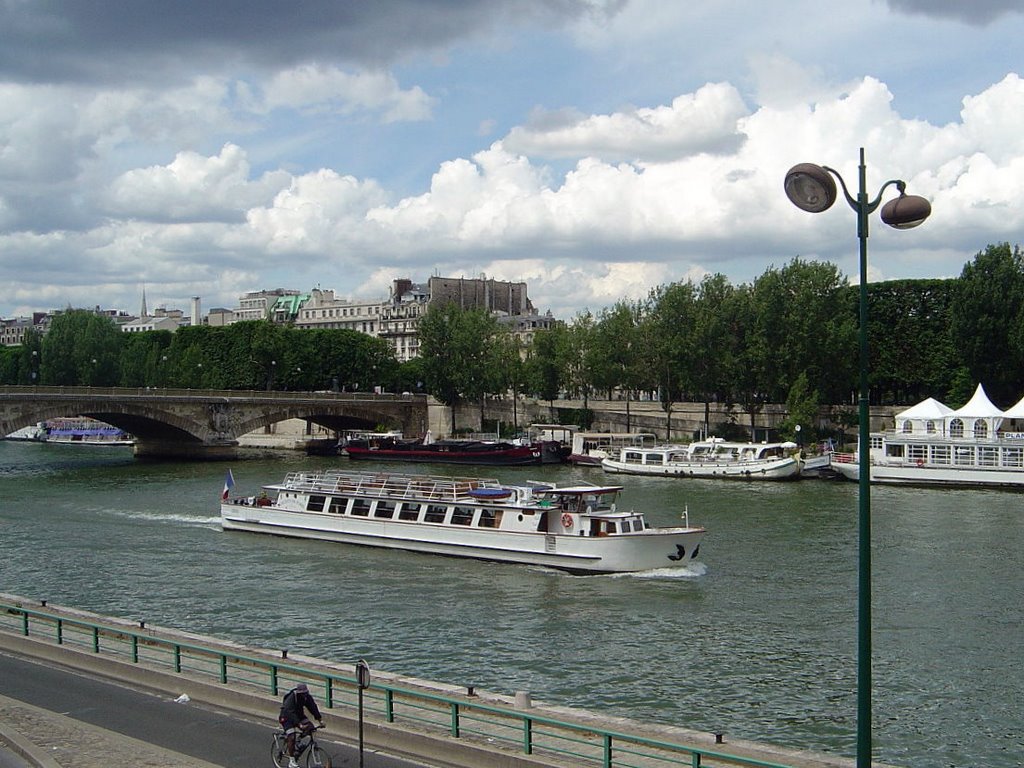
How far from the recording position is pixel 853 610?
34.6 meters

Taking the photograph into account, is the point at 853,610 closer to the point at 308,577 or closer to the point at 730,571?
the point at 730,571

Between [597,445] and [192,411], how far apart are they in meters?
36.2

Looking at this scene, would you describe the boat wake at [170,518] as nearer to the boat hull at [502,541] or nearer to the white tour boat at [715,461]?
the boat hull at [502,541]

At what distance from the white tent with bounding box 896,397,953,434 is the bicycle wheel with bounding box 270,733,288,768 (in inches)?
2823

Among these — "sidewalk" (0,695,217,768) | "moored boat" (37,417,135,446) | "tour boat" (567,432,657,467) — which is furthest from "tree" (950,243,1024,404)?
"moored boat" (37,417,135,446)

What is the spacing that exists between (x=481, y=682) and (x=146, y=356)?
433 feet

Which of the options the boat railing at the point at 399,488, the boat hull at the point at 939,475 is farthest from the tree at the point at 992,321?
the boat railing at the point at 399,488

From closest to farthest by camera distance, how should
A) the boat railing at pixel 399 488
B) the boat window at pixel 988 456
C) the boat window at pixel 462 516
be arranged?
the boat window at pixel 462 516
the boat railing at pixel 399 488
the boat window at pixel 988 456

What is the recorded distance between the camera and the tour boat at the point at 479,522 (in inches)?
1657

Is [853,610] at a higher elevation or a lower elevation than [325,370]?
lower

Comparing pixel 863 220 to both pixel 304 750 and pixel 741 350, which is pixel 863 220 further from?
pixel 741 350

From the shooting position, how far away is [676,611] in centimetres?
3550

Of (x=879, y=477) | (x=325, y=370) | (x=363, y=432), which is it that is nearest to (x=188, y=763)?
(x=879, y=477)

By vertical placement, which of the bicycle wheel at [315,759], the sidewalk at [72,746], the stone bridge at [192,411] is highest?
the stone bridge at [192,411]
